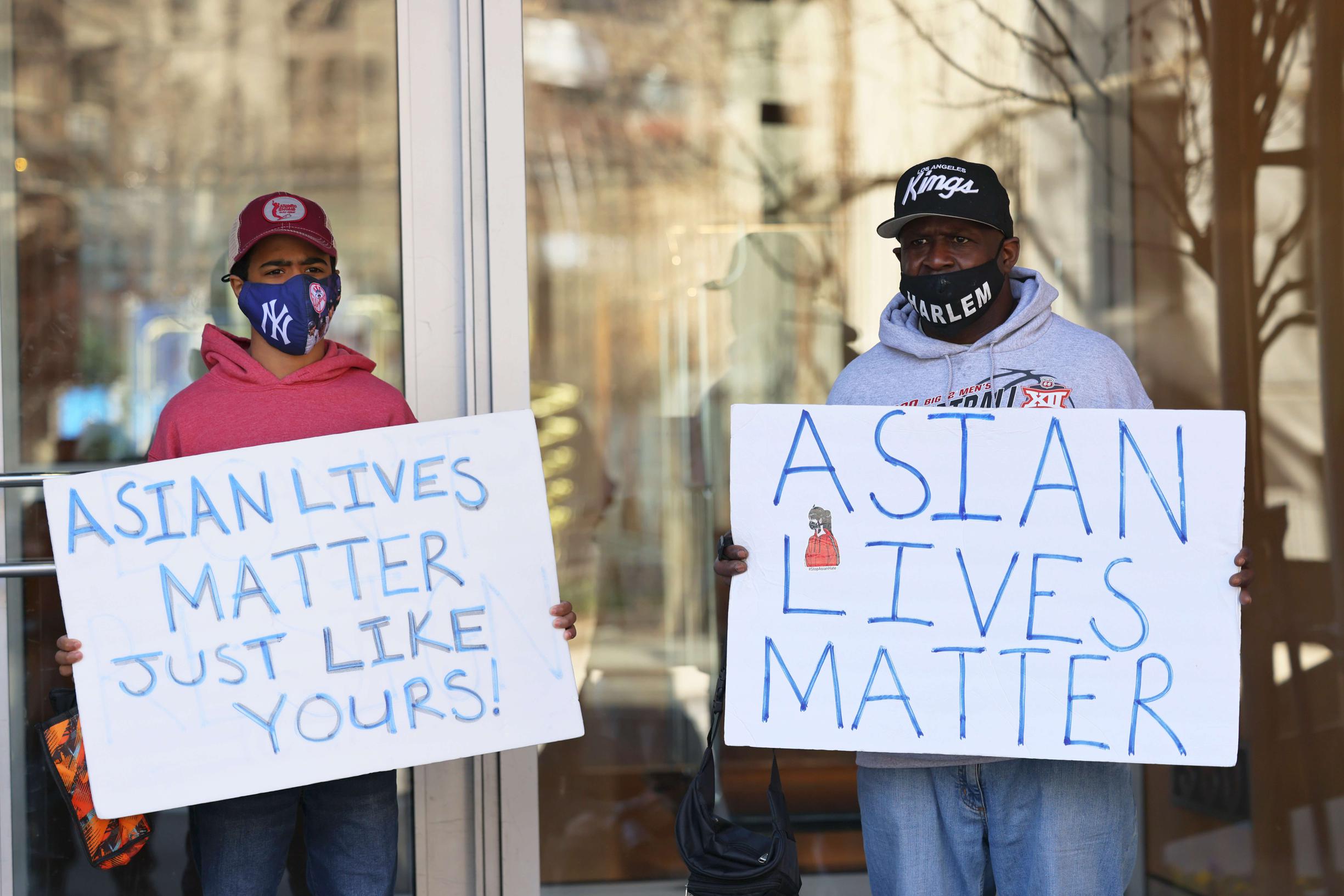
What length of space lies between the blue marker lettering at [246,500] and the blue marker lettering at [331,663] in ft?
0.74

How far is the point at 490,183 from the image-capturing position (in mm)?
3016

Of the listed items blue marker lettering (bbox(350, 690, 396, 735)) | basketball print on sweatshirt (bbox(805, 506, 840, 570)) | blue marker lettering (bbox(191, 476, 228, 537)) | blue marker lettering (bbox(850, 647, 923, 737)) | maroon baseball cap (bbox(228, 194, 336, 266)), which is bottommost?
blue marker lettering (bbox(350, 690, 396, 735))

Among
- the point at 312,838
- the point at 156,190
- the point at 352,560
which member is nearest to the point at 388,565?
the point at 352,560

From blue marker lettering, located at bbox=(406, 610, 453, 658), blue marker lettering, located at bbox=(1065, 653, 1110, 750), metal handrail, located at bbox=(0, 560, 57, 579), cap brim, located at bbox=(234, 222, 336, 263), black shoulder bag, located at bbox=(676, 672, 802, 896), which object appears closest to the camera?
blue marker lettering, located at bbox=(1065, 653, 1110, 750)

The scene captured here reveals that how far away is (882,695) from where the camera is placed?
2.11 m

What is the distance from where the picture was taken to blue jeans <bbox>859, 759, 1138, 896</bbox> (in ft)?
6.88

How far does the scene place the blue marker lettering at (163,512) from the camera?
220 cm

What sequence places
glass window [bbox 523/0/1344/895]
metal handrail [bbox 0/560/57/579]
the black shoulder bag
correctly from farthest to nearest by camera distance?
glass window [bbox 523/0/1344/895] → metal handrail [bbox 0/560/57/579] → the black shoulder bag

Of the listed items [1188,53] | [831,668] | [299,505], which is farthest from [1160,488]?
[1188,53]

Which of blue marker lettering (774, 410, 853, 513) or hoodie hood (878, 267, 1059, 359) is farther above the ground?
hoodie hood (878, 267, 1059, 359)

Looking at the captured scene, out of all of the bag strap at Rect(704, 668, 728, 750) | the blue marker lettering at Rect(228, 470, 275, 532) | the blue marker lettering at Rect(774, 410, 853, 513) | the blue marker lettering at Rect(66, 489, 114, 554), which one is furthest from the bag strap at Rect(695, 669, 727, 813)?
the blue marker lettering at Rect(66, 489, 114, 554)

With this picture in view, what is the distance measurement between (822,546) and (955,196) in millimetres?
656

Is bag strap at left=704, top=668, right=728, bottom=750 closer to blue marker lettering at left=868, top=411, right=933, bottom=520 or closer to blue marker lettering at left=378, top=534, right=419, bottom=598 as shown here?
blue marker lettering at left=868, top=411, right=933, bottom=520

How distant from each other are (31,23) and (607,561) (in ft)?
6.59
